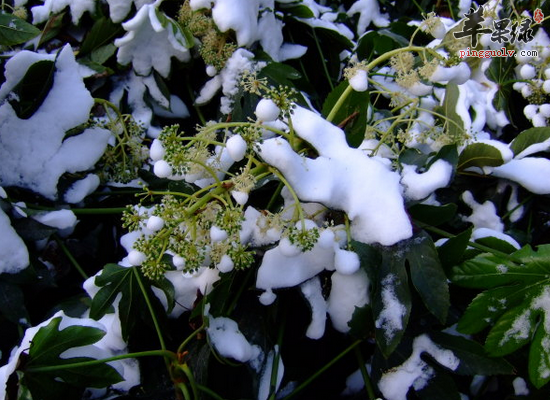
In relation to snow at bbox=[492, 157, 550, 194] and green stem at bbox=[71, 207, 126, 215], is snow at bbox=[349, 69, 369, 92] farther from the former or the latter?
green stem at bbox=[71, 207, 126, 215]

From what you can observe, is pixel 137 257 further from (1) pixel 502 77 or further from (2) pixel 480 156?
(1) pixel 502 77

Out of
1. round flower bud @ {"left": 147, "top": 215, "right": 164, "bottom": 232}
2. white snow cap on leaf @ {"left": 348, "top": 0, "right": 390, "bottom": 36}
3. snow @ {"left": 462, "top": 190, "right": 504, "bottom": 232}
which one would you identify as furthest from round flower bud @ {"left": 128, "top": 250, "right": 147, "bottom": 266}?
white snow cap on leaf @ {"left": 348, "top": 0, "right": 390, "bottom": 36}

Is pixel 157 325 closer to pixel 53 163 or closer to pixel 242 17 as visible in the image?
pixel 53 163

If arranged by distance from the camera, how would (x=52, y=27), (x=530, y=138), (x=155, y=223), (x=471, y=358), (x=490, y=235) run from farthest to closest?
(x=52, y=27), (x=530, y=138), (x=490, y=235), (x=471, y=358), (x=155, y=223)

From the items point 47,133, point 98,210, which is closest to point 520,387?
point 98,210

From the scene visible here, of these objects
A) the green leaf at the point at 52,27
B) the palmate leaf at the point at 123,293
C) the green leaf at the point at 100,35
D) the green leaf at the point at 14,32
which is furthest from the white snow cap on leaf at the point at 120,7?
the palmate leaf at the point at 123,293

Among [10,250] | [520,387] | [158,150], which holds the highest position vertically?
[158,150]
